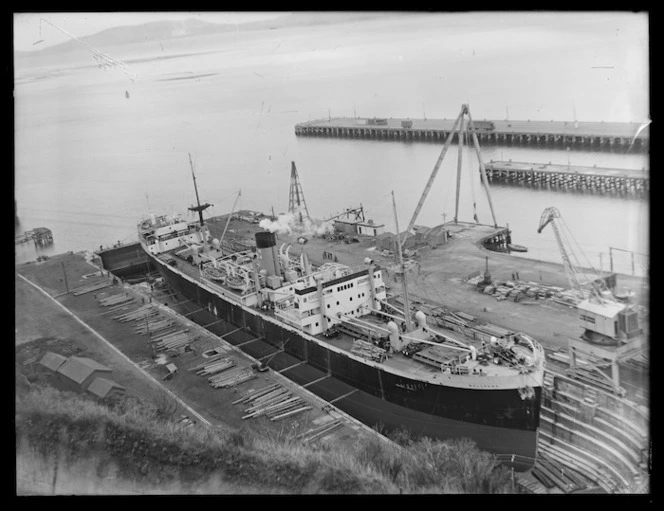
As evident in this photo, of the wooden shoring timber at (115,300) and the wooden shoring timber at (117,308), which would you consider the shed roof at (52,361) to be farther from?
the wooden shoring timber at (115,300)

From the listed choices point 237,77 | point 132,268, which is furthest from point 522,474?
point 132,268

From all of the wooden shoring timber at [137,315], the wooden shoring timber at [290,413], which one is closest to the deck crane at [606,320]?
the wooden shoring timber at [290,413]

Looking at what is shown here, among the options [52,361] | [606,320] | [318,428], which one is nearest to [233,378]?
[318,428]

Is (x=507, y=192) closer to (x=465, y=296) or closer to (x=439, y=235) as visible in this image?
(x=439, y=235)

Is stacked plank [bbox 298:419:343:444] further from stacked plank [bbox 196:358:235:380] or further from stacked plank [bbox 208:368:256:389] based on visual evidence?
stacked plank [bbox 196:358:235:380]

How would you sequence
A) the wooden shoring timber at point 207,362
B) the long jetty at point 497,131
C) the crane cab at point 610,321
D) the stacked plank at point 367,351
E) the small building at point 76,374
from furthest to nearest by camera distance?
the long jetty at point 497,131, the wooden shoring timber at point 207,362, the stacked plank at point 367,351, the small building at point 76,374, the crane cab at point 610,321
